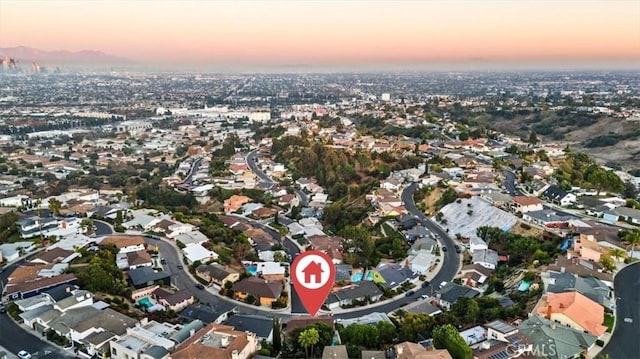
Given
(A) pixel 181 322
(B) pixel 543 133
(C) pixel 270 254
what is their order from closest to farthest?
(A) pixel 181 322
(C) pixel 270 254
(B) pixel 543 133

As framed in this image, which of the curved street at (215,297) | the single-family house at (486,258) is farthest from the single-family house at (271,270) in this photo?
the single-family house at (486,258)

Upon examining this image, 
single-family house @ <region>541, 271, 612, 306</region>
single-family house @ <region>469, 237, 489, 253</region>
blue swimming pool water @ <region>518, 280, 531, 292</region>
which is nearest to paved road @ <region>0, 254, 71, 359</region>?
blue swimming pool water @ <region>518, 280, 531, 292</region>

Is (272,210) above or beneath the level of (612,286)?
beneath

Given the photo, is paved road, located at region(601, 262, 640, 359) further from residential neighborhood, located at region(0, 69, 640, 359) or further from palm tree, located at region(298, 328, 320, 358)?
palm tree, located at region(298, 328, 320, 358)

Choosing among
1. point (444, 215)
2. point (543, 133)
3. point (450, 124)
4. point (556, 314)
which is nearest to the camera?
point (556, 314)

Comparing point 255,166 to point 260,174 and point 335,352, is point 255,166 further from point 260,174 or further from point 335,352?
point 335,352

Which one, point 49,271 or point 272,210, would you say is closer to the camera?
point 49,271

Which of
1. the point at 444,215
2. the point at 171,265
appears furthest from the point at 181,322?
the point at 444,215

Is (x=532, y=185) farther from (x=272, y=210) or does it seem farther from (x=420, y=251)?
(x=272, y=210)
